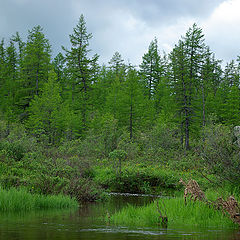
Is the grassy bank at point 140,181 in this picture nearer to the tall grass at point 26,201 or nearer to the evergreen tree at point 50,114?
the tall grass at point 26,201

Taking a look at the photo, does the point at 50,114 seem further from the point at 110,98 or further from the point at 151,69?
the point at 151,69

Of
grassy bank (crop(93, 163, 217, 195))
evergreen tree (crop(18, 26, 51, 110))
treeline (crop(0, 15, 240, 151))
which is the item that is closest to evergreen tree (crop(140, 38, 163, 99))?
treeline (crop(0, 15, 240, 151))

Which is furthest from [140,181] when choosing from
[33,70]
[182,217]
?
[33,70]

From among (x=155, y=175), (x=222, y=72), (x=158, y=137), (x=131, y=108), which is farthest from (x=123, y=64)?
(x=155, y=175)

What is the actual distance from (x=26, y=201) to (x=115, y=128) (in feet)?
79.6

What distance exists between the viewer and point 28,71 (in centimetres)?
5153

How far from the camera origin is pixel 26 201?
11062mm

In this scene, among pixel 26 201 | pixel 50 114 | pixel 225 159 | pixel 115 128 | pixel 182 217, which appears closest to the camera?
pixel 182 217

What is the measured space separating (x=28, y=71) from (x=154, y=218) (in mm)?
46615

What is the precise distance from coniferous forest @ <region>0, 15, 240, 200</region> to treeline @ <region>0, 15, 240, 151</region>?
0.14 m

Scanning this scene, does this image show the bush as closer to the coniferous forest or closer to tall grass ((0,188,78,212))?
the coniferous forest

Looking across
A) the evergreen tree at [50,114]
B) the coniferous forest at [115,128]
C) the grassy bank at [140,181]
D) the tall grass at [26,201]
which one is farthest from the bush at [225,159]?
the evergreen tree at [50,114]

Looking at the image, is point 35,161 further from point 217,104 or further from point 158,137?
point 217,104

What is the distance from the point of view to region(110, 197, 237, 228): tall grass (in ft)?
25.8
